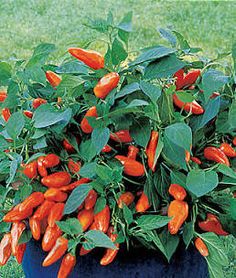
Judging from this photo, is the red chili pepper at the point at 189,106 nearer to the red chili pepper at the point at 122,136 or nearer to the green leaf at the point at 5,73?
the red chili pepper at the point at 122,136

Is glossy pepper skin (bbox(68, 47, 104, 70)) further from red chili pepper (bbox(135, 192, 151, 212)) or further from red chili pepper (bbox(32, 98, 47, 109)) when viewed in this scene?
red chili pepper (bbox(135, 192, 151, 212))

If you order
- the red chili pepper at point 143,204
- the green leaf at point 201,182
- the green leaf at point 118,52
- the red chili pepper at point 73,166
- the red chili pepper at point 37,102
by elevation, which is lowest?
the red chili pepper at point 143,204

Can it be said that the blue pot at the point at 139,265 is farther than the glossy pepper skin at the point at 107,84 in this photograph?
Yes

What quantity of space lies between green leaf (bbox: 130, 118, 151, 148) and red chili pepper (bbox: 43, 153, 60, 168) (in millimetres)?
184

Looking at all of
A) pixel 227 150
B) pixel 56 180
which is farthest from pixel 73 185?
pixel 227 150

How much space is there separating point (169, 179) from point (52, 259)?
312 millimetres

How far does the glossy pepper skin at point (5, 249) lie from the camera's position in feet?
5.79

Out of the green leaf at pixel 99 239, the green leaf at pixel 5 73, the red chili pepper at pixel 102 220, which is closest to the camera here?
the green leaf at pixel 99 239

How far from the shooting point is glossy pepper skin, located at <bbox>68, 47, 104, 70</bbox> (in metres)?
1.76

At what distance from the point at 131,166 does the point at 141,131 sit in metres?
0.08

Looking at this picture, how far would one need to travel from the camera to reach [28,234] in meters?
1.77

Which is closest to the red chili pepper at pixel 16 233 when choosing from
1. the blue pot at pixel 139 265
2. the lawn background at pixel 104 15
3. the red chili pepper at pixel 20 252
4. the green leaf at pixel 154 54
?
the red chili pepper at pixel 20 252

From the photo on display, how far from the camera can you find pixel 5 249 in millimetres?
1771

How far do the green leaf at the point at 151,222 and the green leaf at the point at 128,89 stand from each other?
27 centimetres
